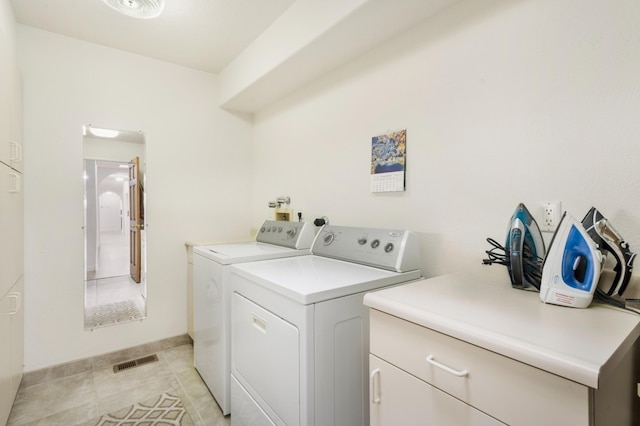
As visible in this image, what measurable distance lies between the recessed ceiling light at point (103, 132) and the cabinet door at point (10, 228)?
0.60 metres

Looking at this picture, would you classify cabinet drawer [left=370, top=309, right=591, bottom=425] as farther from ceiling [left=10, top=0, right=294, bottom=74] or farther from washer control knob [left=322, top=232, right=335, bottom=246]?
ceiling [left=10, top=0, right=294, bottom=74]

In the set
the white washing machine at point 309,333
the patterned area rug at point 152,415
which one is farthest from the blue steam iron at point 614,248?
the patterned area rug at point 152,415

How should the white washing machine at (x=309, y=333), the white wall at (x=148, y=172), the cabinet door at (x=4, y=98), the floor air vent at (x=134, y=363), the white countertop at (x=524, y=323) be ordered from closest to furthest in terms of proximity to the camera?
the white countertop at (x=524, y=323), the white washing machine at (x=309, y=333), the cabinet door at (x=4, y=98), the white wall at (x=148, y=172), the floor air vent at (x=134, y=363)

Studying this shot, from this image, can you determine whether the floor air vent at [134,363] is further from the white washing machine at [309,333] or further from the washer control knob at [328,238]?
the washer control knob at [328,238]

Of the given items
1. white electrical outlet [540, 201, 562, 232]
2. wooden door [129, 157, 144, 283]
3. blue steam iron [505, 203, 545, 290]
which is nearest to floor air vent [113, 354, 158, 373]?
wooden door [129, 157, 144, 283]

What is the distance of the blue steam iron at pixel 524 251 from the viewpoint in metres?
1.10

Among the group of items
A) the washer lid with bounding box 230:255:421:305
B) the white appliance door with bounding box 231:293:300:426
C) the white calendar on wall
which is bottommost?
the white appliance door with bounding box 231:293:300:426

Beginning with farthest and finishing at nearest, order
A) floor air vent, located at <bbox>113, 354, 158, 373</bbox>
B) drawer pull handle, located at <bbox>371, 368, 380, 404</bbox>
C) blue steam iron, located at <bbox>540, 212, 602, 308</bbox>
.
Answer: floor air vent, located at <bbox>113, 354, 158, 373</bbox> < drawer pull handle, located at <bbox>371, 368, 380, 404</bbox> < blue steam iron, located at <bbox>540, 212, 602, 308</bbox>

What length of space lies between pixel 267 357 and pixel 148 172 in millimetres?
2075

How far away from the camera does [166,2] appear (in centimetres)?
192

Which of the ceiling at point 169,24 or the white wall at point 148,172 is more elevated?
the ceiling at point 169,24

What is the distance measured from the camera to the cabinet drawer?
24.2 inches

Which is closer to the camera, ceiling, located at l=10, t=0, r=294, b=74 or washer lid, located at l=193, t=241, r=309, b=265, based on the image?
washer lid, located at l=193, t=241, r=309, b=265

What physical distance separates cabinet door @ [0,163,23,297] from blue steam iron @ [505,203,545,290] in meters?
2.33
